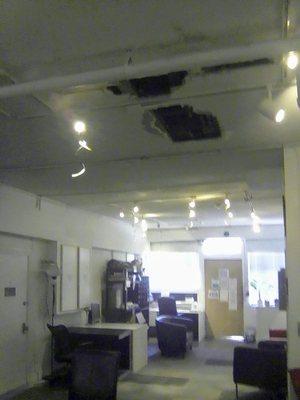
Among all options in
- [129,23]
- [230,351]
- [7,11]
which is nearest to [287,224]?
[129,23]

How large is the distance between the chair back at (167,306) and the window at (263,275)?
6.70 ft

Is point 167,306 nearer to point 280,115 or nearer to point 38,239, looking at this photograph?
point 38,239

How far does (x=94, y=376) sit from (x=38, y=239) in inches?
159

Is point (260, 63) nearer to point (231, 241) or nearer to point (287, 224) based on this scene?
point (287, 224)

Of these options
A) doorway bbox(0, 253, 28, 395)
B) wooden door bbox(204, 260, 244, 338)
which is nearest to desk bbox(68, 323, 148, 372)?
doorway bbox(0, 253, 28, 395)

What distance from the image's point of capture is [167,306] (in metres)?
11.0

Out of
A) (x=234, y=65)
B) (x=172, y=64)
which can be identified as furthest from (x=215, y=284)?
(x=172, y=64)

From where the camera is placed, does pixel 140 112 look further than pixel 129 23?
Yes

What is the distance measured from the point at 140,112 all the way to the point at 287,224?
1757mm

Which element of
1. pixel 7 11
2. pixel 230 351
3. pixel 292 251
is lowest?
pixel 230 351

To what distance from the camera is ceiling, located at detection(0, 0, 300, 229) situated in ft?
7.75

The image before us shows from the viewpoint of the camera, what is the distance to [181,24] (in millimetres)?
2436

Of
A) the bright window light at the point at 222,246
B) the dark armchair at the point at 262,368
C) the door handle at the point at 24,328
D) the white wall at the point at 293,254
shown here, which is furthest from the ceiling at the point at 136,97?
→ the bright window light at the point at 222,246

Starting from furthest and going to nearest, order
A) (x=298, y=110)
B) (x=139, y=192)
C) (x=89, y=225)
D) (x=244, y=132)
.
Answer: (x=89, y=225) < (x=139, y=192) < (x=244, y=132) < (x=298, y=110)
